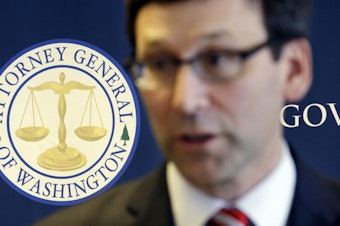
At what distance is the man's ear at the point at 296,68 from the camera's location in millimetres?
850

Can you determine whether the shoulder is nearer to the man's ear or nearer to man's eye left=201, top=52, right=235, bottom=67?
the man's ear

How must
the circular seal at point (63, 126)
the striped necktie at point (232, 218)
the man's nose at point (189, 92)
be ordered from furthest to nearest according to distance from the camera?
1. the circular seal at point (63, 126)
2. the striped necktie at point (232, 218)
3. the man's nose at point (189, 92)

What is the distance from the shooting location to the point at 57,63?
60.2 inches

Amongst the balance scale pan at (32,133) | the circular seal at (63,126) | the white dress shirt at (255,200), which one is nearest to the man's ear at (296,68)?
the white dress shirt at (255,200)

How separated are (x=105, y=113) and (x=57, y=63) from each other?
17 centimetres

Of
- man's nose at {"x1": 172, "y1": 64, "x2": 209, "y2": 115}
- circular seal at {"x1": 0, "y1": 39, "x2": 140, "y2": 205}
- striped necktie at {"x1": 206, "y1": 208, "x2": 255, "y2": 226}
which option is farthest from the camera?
circular seal at {"x1": 0, "y1": 39, "x2": 140, "y2": 205}

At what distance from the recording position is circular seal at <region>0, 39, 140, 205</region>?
5.00 ft

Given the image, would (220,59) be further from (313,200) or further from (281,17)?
(313,200)

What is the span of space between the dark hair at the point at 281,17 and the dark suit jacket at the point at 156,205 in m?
0.21

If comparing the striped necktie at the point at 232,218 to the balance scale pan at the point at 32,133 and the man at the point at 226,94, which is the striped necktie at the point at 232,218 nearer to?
the man at the point at 226,94

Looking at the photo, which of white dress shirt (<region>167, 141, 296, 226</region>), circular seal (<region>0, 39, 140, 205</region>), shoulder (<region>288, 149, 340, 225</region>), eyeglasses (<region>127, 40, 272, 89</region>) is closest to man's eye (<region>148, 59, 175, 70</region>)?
eyeglasses (<region>127, 40, 272, 89</region>)

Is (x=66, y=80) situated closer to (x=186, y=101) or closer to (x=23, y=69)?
(x=23, y=69)

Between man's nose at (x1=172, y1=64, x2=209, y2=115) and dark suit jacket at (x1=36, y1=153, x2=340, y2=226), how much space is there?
0.71 ft

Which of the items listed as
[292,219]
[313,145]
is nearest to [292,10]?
[292,219]
